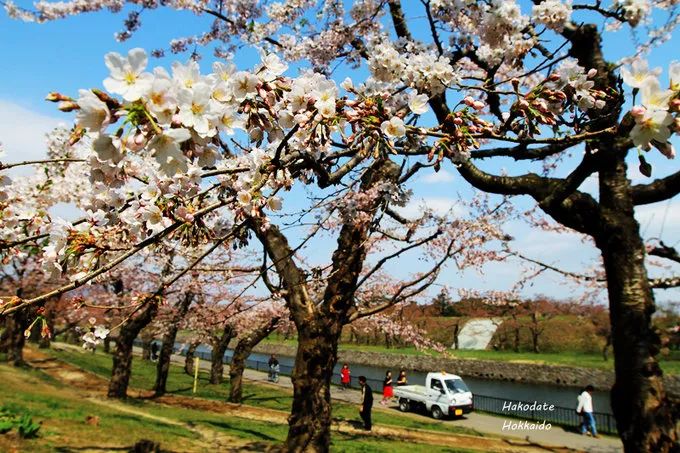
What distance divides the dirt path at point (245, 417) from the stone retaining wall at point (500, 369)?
19.2 m

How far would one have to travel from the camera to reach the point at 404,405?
1986 cm

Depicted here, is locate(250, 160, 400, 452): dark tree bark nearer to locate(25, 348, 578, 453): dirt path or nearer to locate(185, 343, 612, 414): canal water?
locate(25, 348, 578, 453): dirt path

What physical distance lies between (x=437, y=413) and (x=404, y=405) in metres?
1.99

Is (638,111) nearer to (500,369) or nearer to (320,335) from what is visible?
(320,335)

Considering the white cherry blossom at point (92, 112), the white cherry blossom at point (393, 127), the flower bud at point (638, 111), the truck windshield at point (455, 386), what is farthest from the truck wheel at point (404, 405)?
the white cherry blossom at point (92, 112)

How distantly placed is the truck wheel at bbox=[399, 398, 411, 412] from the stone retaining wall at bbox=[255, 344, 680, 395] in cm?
1501

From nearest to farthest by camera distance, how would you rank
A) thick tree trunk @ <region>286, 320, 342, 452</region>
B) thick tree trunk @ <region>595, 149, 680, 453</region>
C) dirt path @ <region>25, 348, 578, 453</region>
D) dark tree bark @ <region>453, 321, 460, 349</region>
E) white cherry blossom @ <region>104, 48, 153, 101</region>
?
1. white cherry blossom @ <region>104, 48, 153, 101</region>
2. thick tree trunk @ <region>595, 149, 680, 453</region>
3. thick tree trunk @ <region>286, 320, 342, 452</region>
4. dirt path @ <region>25, 348, 578, 453</region>
5. dark tree bark @ <region>453, 321, 460, 349</region>

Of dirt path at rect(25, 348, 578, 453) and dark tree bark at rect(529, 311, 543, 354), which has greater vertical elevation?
dark tree bark at rect(529, 311, 543, 354)

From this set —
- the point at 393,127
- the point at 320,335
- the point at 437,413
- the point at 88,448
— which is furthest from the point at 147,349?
the point at 393,127

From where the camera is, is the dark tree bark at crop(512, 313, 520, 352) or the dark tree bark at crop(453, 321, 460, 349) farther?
the dark tree bark at crop(453, 321, 460, 349)

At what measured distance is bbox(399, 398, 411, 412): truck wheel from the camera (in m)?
19.8

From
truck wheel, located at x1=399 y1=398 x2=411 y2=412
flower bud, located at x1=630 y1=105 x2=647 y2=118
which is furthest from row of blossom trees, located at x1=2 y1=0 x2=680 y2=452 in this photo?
truck wheel, located at x1=399 y1=398 x2=411 y2=412

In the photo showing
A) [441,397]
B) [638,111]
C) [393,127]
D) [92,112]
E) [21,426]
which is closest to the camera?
[92,112]

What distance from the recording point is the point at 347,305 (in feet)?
22.7
